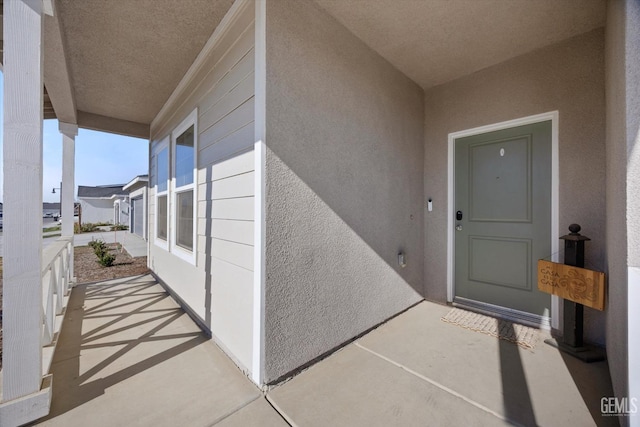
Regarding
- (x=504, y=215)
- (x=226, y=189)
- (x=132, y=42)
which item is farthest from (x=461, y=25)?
(x=132, y=42)

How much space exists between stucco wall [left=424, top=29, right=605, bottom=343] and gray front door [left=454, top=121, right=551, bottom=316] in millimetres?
156

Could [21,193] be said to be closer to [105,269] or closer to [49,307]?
[49,307]

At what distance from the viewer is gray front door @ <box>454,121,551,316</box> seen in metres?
2.67

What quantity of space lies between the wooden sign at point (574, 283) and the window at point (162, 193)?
14.7 ft

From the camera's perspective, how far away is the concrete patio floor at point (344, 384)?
5.13 ft

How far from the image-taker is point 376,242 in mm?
2711

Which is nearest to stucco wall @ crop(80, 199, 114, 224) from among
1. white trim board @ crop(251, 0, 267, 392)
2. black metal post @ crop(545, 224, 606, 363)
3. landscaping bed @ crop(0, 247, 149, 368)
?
landscaping bed @ crop(0, 247, 149, 368)

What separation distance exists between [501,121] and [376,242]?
1900 mm

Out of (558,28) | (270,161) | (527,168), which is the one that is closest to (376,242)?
(270,161)

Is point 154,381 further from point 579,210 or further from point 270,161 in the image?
point 579,210

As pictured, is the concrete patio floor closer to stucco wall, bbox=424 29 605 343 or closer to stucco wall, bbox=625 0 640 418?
stucco wall, bbox=625 0 640 418

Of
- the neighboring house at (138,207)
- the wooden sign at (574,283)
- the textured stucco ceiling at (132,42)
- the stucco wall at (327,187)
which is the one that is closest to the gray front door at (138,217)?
the neighboring house at (138,207)

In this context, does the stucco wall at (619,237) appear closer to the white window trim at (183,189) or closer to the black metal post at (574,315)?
the black metal post at (574,315)

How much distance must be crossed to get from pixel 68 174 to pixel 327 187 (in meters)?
4.16
